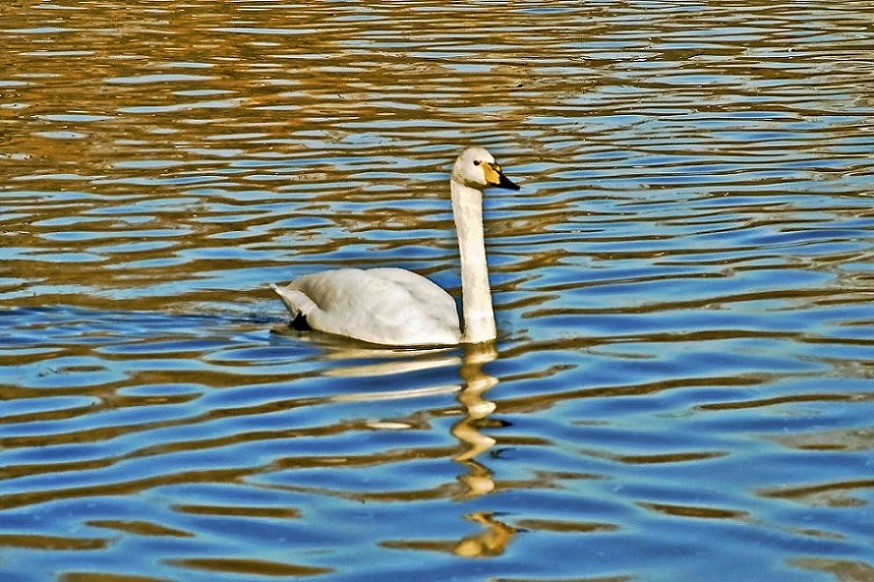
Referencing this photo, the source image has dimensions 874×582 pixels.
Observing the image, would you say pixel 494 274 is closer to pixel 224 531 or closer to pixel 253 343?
pixel 253 343

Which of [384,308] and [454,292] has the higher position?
[384,308]

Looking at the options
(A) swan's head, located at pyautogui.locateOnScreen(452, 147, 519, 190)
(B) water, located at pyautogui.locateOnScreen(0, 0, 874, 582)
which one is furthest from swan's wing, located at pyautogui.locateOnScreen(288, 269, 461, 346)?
(A) swan's head, located at pyautogui.locateOnScreen(452, 147, 519, 190)

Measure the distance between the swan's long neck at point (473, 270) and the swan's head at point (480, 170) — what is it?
0.10 metres

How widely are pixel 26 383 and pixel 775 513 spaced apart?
4152mm

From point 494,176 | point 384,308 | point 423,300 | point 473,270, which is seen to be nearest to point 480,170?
point 494,176

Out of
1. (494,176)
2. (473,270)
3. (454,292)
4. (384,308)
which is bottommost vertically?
(454,292)

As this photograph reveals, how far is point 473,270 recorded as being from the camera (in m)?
11.1

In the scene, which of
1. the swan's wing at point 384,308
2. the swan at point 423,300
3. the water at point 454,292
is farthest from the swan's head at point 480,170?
the water at point 454,292

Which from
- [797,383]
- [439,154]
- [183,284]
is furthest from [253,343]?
[439,154]

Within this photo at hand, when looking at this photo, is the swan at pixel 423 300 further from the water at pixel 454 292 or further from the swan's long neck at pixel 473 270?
the water at pixel 454 292

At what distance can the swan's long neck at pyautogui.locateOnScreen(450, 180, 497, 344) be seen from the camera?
10977 millimetres

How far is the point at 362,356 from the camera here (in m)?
10.9

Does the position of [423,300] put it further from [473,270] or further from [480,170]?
[480,170]

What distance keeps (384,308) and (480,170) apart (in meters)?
0.94
